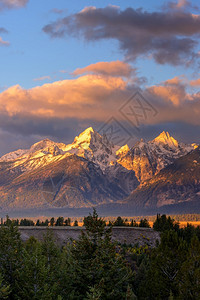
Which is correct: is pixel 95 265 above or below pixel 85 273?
above

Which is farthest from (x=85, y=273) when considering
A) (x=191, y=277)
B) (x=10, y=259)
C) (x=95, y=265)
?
(x=191, y=277)

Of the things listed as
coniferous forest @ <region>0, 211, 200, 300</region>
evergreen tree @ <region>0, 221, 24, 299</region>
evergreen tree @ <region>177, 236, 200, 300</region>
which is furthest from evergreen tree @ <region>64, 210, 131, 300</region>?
evergreen tree @ <region>177, 236, 200, 300</region>

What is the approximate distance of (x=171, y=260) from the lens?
72000mm

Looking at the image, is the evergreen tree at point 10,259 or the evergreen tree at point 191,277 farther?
the evergreen tree at point 10,259

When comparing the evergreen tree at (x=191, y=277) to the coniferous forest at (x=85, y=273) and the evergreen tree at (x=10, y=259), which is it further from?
the evergreen tree at (x=10, y=259)

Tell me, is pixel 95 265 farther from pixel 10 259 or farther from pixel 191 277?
pixel 10 259

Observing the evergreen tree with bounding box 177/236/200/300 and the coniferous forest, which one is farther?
the evergreen tree with bounding box 177/236/200/300

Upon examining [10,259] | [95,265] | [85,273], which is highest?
[10,259]

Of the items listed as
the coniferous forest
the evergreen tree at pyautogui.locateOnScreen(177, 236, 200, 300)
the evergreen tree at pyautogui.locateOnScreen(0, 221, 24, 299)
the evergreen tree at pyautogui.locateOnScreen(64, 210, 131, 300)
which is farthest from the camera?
the evergreen tree at pyautogui.locateOnScreen(0, 221, 24, 299)

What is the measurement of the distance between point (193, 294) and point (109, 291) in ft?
38.8

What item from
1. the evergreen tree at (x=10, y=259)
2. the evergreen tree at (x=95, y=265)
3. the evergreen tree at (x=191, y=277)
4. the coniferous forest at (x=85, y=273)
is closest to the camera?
the coniferous forest at (x=85, y=273)

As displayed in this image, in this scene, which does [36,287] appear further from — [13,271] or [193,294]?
[193,294]

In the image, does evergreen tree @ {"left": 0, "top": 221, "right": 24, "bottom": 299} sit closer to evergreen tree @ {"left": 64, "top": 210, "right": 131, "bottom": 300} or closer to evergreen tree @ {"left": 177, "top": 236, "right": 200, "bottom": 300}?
evergreen tree @ {"left": 64, "top": 210, "right": 131, "bottom": 300}

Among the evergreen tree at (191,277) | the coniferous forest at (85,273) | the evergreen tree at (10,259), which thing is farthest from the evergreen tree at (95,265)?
the evergreen tree at (191,277)
